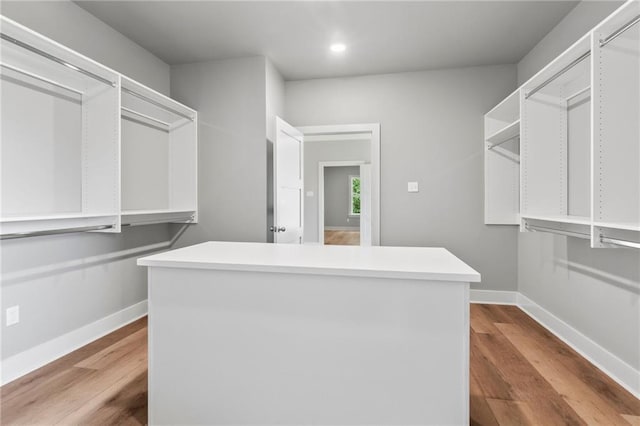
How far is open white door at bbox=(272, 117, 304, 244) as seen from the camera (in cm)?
328

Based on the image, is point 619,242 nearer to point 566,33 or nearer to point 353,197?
point 566,33

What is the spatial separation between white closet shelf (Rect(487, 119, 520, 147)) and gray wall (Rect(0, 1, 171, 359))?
332 centimetres

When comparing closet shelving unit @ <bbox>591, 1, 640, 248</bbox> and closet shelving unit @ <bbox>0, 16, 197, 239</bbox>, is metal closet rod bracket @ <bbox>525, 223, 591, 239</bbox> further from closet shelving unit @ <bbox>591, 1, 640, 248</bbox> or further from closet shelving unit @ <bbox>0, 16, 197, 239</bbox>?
closet shelving unit @ <bbox>0, 16, 197, 239</bbox>

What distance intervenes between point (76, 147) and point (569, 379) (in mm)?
3644

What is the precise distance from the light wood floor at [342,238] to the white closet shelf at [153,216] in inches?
210

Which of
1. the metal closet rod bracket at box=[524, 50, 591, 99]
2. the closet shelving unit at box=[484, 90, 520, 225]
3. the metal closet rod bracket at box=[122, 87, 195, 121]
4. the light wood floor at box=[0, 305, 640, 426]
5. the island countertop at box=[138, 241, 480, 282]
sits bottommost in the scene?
the light wood floor at box=[0, 305, 640, 426]

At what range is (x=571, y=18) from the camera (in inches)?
103

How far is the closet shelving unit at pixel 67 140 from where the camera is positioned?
77.9 inches

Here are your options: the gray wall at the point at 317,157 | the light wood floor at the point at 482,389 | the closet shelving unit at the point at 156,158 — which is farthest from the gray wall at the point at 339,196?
the light wood floor at the point at 482,389

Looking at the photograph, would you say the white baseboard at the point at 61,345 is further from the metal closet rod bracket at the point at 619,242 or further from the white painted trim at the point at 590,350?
the white painted trim at the point at 590,350

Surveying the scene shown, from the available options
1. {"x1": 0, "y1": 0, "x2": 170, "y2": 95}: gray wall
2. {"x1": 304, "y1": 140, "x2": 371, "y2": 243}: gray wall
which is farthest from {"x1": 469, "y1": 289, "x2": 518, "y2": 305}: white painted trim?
{"x1": 304, "y1": 140, "x2": 371, "y2": 243}: gray wall

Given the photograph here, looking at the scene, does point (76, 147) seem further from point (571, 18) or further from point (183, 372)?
point (571, 18)

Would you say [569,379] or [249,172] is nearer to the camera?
[569,379]

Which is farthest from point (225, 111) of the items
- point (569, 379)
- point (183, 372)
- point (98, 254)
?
point (569, 379)
